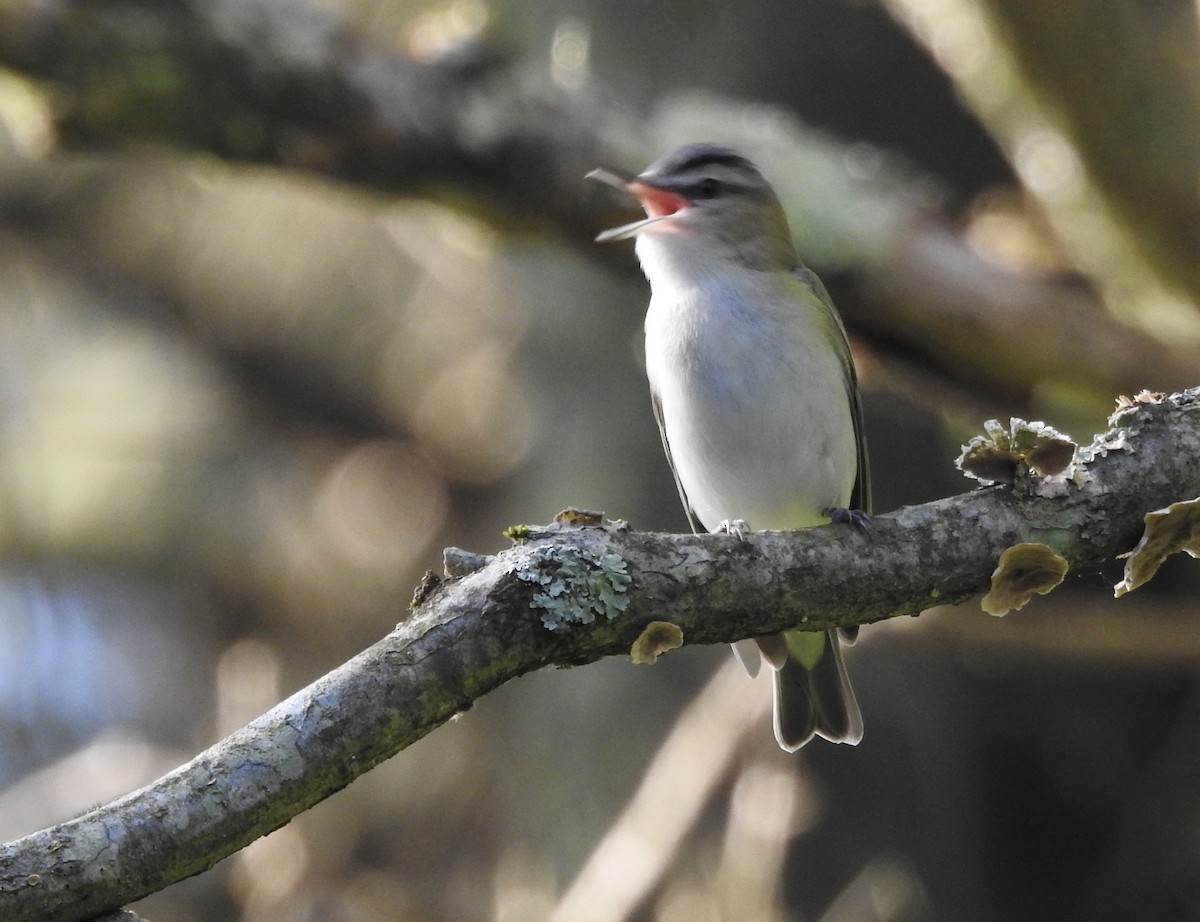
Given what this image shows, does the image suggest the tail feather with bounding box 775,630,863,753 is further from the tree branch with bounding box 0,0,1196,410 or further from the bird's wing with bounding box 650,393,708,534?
the tree branch with bounding box 0,0,1196,410

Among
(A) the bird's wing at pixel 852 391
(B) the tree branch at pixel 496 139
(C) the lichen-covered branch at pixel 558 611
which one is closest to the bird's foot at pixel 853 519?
(C) the lichen-covered branch at pixel 558 611

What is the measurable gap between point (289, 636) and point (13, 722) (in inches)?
57.2

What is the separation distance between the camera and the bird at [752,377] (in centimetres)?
369

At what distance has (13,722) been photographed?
529cm

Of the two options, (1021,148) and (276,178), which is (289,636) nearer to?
(276,178)

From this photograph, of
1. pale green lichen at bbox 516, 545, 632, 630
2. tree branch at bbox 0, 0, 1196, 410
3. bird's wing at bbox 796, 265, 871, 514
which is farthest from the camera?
tree branch at bbox 0, 0, 1196, 410

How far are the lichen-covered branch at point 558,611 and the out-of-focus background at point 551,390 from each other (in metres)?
1.94

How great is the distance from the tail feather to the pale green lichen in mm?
1753

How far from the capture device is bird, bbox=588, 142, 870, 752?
145 inches

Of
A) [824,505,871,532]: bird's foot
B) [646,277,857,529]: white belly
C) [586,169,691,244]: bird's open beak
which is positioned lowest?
[824,505,871,532]: bird's foot

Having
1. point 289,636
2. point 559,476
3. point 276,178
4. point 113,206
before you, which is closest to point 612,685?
point 559,476

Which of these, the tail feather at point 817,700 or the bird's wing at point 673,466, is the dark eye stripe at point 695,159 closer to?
the bird's wing at point 673,466

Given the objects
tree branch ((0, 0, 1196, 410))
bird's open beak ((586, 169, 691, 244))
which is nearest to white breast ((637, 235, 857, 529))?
bird's open beak ((586, 169, 691, 244))

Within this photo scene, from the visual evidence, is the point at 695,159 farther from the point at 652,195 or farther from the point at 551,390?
the point at 551,390
